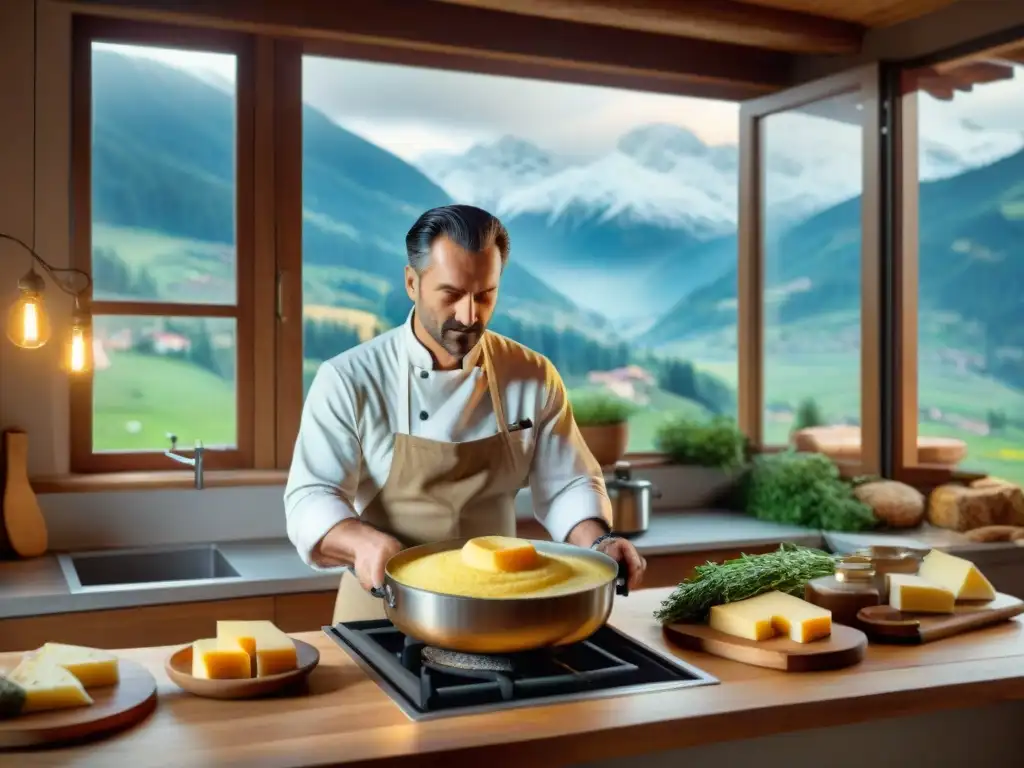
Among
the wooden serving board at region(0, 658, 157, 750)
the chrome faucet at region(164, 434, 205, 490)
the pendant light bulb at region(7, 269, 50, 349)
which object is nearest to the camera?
the wooden serving board at region(0, 658, 157, 750)

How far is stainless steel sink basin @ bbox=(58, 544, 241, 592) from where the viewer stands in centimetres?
352

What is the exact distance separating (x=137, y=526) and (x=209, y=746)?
2.37 metres

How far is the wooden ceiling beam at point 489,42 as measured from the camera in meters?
3.75

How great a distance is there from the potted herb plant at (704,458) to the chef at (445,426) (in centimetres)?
211

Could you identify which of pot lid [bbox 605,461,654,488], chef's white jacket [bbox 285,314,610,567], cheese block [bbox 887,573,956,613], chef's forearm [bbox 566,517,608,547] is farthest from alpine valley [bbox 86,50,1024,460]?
cheese block [bbox 887,573,956,613]

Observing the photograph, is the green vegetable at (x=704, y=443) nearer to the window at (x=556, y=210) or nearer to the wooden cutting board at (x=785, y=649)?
the window at (x=556, y=210)

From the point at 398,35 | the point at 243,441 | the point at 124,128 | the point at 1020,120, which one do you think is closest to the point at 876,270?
the point at 1020,120

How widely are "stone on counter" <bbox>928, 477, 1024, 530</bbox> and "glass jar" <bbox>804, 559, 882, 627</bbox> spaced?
1914mm

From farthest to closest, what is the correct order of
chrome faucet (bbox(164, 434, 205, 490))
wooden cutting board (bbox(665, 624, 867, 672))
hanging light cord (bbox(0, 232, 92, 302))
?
chrome faucet (bbox(164, 434, 205, 490))
hanging light cord (bbox(0, 232, 92, 302))
wooden cutting board (bbox(665, 624, 867, 672))

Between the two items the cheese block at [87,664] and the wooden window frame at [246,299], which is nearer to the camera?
the cheese block at [87,664]

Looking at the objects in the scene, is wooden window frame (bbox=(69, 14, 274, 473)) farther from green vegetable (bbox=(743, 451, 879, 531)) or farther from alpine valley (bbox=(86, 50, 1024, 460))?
green vegetable (bbox=(743, 451, 879, 531))

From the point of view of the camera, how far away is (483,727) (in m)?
1.59

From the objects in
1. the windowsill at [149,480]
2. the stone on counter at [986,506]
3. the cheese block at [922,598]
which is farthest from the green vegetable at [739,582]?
the windowsill at [149,480]

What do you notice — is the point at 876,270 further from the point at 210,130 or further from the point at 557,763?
the point at 557,763
